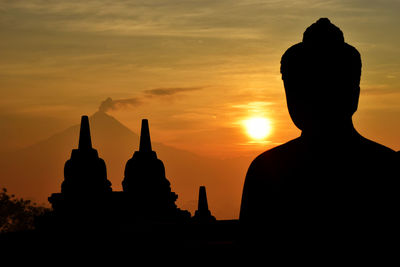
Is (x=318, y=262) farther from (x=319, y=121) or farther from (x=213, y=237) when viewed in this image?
(x=213, y=237)

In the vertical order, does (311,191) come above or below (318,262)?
above

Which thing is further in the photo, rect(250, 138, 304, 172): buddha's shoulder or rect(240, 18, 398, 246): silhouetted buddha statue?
rect(250, 138, 304, 172): buddha's shoulder

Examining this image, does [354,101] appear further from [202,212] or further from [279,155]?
[202,212]

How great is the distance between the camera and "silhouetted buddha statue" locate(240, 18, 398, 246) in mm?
3818

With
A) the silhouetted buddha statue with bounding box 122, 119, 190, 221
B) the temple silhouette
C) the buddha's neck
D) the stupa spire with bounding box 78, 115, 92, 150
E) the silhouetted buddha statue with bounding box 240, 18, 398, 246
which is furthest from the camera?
the stupa spire with bounding box 78, 115, 92, 150

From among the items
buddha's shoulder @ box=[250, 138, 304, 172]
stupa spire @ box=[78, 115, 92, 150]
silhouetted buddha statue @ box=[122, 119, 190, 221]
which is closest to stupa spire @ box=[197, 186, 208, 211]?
silhouetted buddha statue @ box=[122, 119, 190, 221]

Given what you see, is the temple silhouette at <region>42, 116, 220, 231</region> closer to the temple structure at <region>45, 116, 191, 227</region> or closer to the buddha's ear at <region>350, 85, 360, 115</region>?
the temple structure at <region>45, 116, 191, 227</region>

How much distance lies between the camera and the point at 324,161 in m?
3.89

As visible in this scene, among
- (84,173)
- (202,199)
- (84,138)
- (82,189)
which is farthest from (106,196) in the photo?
(202,199)

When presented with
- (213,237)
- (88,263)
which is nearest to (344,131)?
(88,263)

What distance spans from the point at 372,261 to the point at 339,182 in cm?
45

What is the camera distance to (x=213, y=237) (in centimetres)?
1773

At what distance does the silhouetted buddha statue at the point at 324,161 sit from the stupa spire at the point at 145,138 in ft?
62.2

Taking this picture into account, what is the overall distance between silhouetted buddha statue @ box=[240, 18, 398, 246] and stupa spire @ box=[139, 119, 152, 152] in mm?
18948
